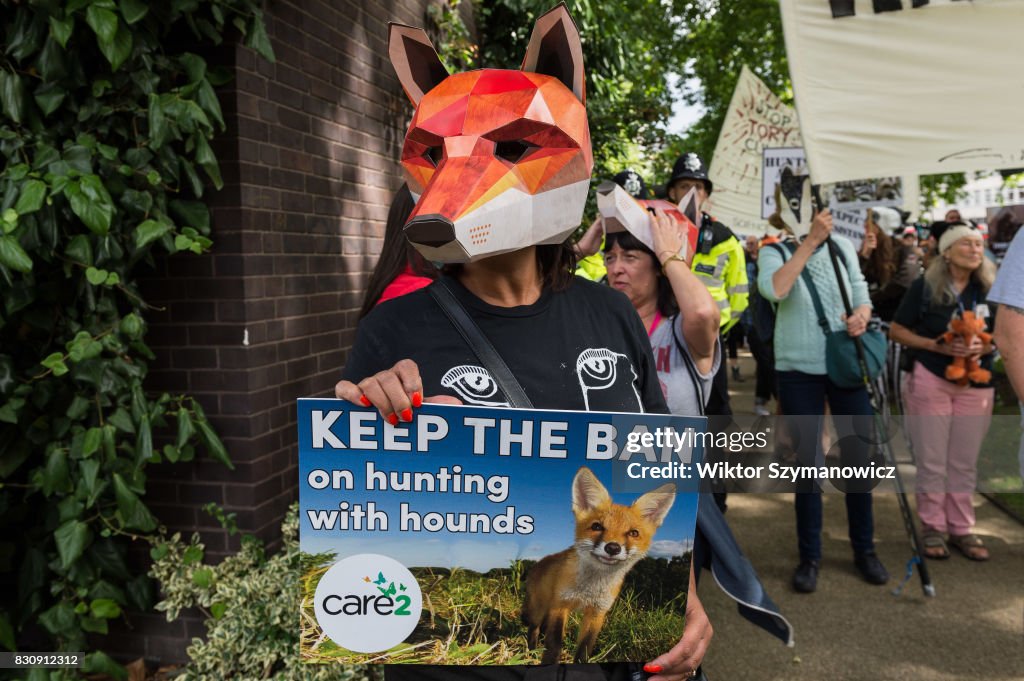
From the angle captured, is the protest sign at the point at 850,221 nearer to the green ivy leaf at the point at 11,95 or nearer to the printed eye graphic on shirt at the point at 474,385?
the printed eye graphic on shirt at the point at 474,385

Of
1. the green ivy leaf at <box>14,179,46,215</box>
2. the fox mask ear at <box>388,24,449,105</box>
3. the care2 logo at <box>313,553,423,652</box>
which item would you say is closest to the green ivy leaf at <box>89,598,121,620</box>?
the green ivy leaf at <box>14,179,46,215</box>

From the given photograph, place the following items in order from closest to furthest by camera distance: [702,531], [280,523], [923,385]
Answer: [702,531] < [280,523] < [923,385]

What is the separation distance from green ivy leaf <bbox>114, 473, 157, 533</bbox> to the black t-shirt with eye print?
1.83 m

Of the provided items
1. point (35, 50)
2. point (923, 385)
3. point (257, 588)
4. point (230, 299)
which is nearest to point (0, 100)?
point (35, 50)

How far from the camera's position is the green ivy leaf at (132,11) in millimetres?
2775

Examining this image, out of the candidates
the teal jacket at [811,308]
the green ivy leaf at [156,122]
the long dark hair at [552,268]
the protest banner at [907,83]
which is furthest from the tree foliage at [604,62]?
the long dark hair at [552,268]

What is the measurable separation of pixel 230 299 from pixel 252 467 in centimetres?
77

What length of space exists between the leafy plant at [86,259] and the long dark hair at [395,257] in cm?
88

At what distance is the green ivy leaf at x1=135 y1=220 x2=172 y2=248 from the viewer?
294 centimetres

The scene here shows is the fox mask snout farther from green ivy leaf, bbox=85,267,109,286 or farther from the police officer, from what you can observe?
the police officer

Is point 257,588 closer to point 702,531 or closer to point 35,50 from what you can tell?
point 702,531

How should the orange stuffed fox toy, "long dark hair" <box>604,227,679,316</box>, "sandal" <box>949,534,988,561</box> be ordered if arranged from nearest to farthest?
"long dark hair" <box>604,227,679,316</box>, the orange stuffed fox toy, "sandal" <box>949,534,988,561</box>

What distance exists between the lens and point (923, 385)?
206 inches

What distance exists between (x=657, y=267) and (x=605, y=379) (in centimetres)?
133
